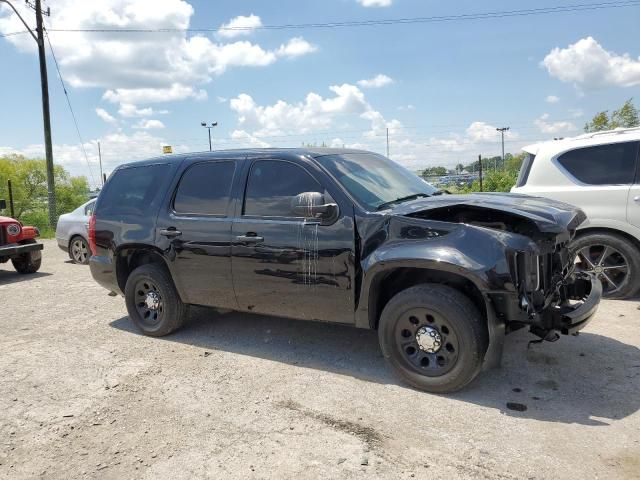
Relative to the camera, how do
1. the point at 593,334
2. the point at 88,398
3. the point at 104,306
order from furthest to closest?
1. the point at 104,306
2. the point at 593,334
3. the point at 88,398

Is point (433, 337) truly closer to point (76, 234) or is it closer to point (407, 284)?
point (407, 284)

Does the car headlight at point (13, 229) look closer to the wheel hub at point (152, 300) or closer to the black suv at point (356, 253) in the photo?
the black suv at point (356, 253)

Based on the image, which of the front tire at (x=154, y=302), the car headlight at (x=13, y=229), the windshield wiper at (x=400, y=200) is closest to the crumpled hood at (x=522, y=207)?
the windshield wiper at (x=400, y=200)

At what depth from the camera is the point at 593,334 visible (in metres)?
5.10

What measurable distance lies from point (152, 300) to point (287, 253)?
6.48ft

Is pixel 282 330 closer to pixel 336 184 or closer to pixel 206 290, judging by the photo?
pixel 206 290

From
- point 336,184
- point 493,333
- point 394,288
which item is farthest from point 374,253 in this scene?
point 493,333

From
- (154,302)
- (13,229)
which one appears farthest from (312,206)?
(13,229)

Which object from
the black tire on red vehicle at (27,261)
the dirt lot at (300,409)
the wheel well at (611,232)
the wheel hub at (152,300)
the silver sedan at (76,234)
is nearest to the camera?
the dirt lot at (300,409)

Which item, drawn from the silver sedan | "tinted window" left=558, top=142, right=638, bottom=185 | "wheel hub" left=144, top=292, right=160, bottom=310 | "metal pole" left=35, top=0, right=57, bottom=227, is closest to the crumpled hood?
"tinted window" left=558, top=142, right=638, bottom=185

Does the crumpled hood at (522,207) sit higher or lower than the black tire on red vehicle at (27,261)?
higher

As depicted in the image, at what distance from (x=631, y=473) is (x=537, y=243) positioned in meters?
1.55

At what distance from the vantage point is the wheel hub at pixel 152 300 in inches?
220

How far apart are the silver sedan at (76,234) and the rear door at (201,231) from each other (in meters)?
6.48
